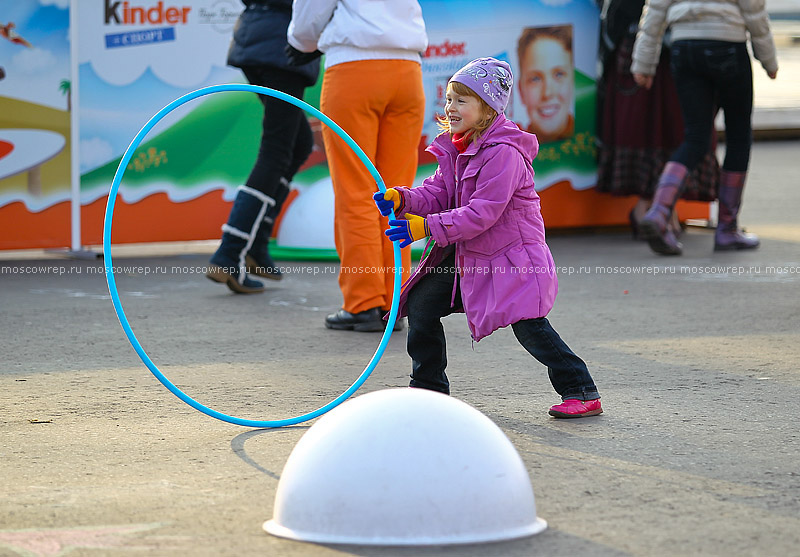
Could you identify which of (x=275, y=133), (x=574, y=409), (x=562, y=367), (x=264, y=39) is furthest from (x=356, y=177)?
(x=574, y=409)

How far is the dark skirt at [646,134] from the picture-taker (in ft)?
29.3

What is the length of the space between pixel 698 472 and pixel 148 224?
5.57 meters

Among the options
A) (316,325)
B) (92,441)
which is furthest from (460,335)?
(92,441)

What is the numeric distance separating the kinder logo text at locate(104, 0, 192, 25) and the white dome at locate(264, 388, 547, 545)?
18.4 feet

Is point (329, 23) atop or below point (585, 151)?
atop

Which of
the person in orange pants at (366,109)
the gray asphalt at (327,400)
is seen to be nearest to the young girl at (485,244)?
the gray asphalt at (327,400)

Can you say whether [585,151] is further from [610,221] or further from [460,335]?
[460,335]

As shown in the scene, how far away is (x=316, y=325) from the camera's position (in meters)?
5.96

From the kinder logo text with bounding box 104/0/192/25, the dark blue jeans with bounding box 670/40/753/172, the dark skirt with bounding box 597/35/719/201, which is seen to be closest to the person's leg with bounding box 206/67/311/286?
the kinder logo text with bounding box 104/0/192/25

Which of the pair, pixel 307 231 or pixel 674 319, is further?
pixel 307 231

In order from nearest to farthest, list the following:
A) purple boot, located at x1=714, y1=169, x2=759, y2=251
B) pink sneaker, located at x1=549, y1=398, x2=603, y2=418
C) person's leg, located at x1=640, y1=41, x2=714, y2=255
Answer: pink sneaker, located at x1=549, y1=398, x2=603, y2=418, person's leg, located at x1=640, y1=41, x2=714, y2=255, purple boot, located at x1=714, y1=169, x2=759, y2=251

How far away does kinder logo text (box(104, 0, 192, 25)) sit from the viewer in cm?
798

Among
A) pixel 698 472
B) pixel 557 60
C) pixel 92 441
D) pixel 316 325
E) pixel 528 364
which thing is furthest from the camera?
pixel 557 60

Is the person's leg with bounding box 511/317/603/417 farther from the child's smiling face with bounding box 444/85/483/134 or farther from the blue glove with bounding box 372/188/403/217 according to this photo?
the child's smiling face with bounding box 444/85/483/134
